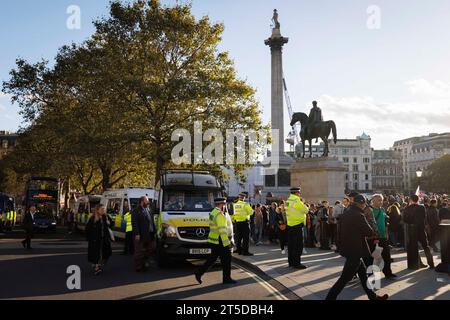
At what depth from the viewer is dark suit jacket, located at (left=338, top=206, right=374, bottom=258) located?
7902 mm

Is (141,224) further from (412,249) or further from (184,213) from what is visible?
(412,249)

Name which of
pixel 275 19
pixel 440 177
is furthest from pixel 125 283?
pixel 440 177

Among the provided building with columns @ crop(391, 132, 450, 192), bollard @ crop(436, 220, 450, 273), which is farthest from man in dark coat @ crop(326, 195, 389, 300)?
building with columns @ crop(391, 132, 450, 192)

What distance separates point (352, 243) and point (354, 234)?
149 millimetres

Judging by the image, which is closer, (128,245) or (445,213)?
(445,213)

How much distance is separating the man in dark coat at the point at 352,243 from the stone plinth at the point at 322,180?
800 inches

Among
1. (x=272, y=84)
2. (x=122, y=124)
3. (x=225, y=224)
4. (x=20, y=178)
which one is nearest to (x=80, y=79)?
(x=122, y=124)

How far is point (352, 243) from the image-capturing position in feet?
26.0

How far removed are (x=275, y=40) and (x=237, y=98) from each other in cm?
Answer: 2021

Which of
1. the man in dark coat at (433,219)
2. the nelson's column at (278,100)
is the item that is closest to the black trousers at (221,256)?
the man in dark coat at (433,219)

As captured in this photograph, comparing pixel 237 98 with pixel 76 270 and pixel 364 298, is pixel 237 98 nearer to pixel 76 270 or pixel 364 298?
pixel 76 270

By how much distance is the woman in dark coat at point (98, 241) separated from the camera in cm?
1198

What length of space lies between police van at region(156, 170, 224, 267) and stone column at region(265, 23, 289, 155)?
36.1m

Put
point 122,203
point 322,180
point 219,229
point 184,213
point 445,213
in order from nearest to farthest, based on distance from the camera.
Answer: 1. point 219,229
2. point 184,213
3. point 445,213
4. point 122,203
5. point 322,180
